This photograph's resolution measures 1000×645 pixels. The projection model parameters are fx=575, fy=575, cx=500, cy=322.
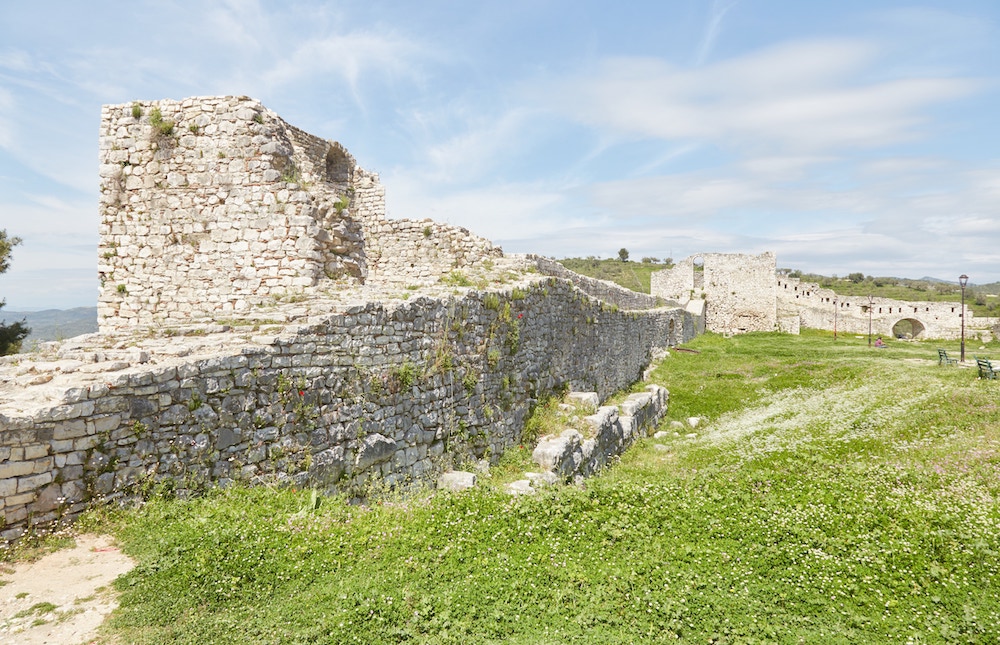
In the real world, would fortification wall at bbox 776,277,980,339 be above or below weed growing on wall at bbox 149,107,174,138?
below

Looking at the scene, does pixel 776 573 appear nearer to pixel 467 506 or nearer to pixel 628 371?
pixel 467 506

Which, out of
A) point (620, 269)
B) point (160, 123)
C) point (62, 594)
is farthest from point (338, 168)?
point (620, 269)

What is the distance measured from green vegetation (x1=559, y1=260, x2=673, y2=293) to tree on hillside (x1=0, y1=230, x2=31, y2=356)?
6871 centimetres

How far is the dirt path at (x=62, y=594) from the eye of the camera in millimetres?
4164

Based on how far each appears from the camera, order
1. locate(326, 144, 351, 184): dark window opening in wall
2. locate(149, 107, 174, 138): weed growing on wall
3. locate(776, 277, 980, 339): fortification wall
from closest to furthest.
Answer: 1. locate(149, 107, 174, 138): weed growing on wall
2. locate(326, 144, 351, 184): dark window opening in wall
3. locate(776, 277, 980, 339): fortification wall

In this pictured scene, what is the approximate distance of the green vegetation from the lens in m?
92.3

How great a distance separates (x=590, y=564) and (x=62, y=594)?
4667 mm

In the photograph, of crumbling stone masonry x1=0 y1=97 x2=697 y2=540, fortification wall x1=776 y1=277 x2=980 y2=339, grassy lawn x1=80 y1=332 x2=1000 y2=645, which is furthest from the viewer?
fortification wall x1=776 y1=277 x2=980 y2=339

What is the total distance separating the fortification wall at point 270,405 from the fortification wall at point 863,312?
48345 mm

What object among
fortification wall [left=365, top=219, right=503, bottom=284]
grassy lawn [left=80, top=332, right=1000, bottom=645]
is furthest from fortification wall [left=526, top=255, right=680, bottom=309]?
grassy lawn [left=80, top=332, right=1000, bottom=645]

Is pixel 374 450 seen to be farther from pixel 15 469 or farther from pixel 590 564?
pixel 15 469

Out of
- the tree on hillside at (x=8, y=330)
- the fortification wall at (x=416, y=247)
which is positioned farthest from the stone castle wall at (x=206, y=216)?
the tree on hillside at (x=8, y=330)

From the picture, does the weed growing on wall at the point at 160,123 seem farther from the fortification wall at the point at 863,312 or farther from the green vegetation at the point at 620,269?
the green vegetation at the point at 620,269

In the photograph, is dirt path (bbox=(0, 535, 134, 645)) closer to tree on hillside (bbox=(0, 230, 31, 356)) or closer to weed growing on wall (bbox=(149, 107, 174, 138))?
weed growing on wall (bbox=(149, 107, 174, 138))
